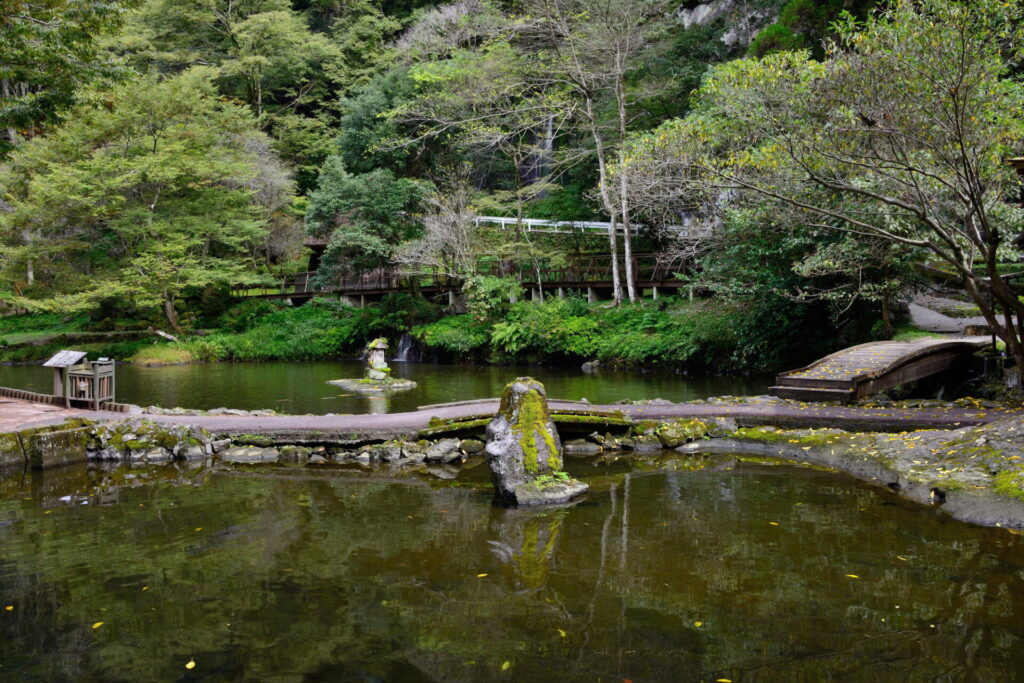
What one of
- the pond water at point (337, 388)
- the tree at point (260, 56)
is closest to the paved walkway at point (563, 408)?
the pond water at point (337, 388)

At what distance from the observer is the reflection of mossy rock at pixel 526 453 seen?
8070mm

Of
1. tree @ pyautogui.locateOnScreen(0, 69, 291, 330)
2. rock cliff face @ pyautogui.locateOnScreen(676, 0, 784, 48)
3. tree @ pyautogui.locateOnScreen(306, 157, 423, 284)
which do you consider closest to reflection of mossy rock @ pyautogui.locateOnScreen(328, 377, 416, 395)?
tree @ pyautogui.locateOnScreen(306, 157, 423, 284)

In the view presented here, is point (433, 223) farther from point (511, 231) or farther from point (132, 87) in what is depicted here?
point (132, 87)

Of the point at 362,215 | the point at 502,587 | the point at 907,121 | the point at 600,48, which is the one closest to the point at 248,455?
the point at 502,587

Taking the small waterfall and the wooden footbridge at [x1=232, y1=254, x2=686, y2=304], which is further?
the small waterfall

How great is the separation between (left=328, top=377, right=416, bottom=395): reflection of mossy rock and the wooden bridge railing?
357 inches

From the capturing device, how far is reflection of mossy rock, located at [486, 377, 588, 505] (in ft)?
26.5

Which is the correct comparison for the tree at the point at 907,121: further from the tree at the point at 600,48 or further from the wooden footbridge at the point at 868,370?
the tree at the point at 600,48

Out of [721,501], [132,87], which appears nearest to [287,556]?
[721,501]

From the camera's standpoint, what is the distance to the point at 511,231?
1128 inches

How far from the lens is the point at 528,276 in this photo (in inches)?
1144

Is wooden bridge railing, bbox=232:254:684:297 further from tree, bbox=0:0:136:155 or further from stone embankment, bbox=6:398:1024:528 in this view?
tree, bbox=0:0:136:155

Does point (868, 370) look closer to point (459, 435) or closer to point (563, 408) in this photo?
point (563, 408)

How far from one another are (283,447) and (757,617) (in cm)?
773
